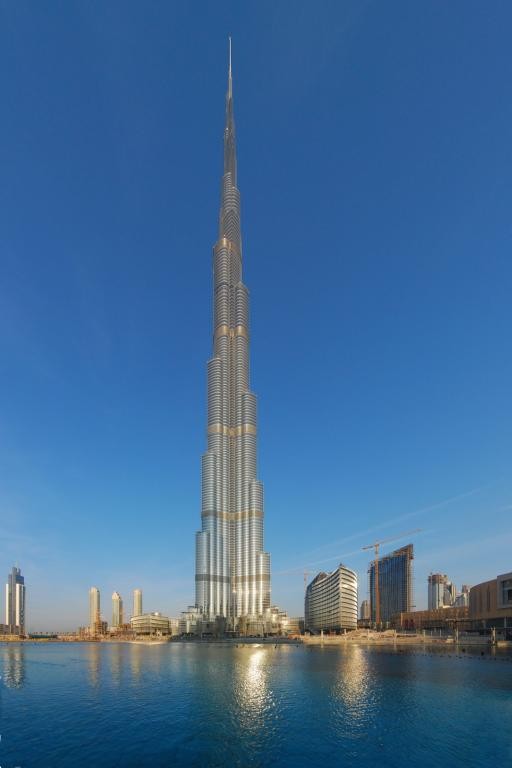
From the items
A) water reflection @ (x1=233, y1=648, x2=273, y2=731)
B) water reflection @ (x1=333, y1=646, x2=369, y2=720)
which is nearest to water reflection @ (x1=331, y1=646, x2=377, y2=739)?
water reflection @ (x1=333, y1=646, x2=369, y2=720)

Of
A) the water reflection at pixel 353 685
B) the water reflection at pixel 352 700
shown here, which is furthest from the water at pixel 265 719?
the water reflection at pixel 353 685

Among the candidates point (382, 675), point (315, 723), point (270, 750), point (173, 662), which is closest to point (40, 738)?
point (270, 750)

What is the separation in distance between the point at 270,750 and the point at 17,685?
88.8 metres

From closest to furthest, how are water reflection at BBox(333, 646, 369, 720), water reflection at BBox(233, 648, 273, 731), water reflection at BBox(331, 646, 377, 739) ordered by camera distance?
1. water reflection at BBox(331, 646, 377, 739)
2. water reflection at BBox(233, 648, 273, 731)
3. water reflection at BBox(333, 646, 369, 720)

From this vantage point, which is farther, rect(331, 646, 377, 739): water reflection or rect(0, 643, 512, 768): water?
rect(331, 646, 377, 739): water reflection

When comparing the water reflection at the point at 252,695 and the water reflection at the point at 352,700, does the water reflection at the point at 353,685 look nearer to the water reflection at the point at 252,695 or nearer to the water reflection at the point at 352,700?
the water reflection at the point at 352,700

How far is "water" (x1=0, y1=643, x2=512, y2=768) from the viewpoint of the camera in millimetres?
57750

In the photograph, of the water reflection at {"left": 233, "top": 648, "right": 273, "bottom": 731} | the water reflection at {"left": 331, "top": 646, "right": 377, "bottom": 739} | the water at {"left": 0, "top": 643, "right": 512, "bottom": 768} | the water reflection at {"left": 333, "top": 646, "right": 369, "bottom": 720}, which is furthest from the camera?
the water reflection at {"left": 333, "top": 646, "right": 369, "bottom": 720}

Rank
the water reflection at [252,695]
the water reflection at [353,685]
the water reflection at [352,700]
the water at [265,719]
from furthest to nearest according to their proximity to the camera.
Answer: the water reflection at [353,685] → the water reflection at [252,695] → the water reflection at [352,700] → the water at [265,719]

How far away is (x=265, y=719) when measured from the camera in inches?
2894

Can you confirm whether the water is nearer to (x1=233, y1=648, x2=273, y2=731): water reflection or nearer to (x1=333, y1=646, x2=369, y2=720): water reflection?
(x1=233, y1=648, x2=273, y2=731): water reflection

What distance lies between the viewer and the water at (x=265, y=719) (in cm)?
5775

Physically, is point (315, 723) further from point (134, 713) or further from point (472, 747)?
point (134, 713)

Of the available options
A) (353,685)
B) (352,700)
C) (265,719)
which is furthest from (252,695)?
(353,685)
